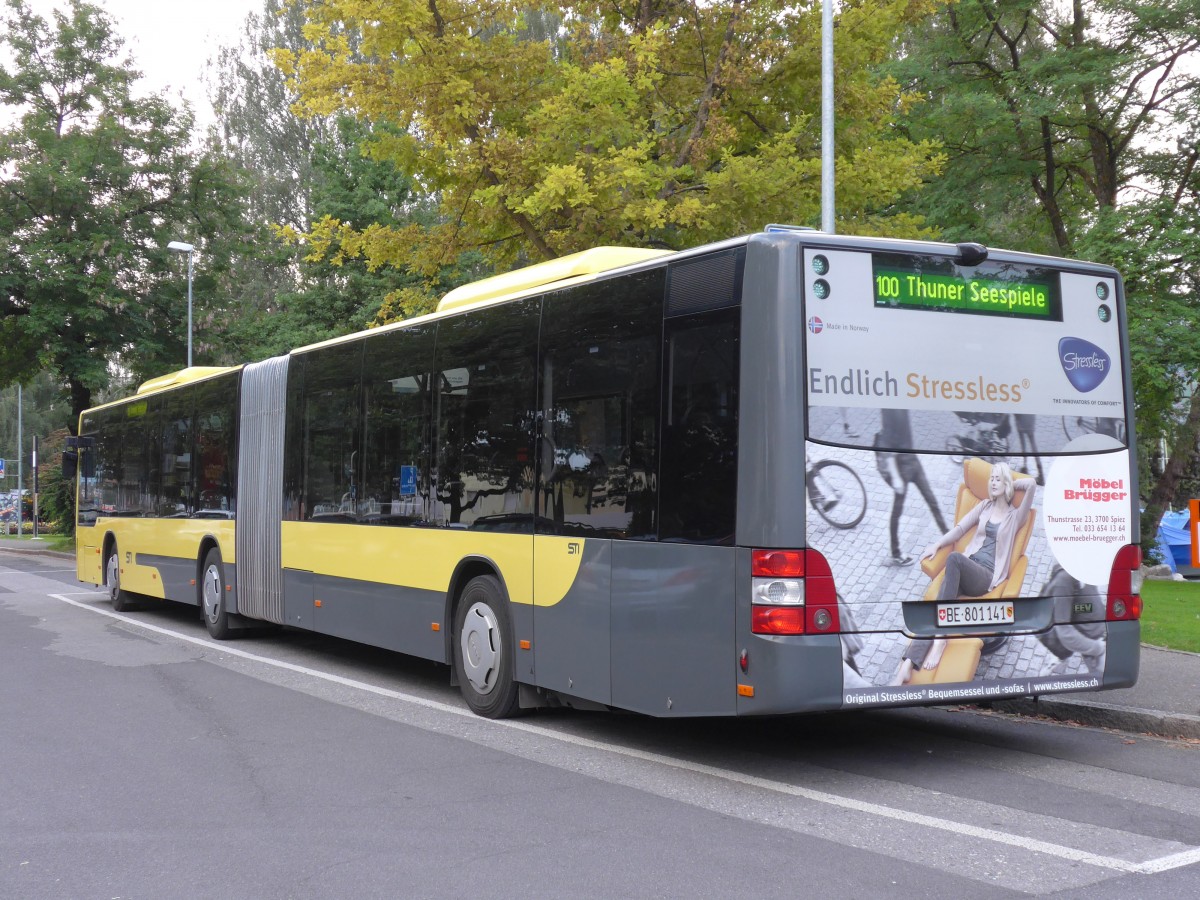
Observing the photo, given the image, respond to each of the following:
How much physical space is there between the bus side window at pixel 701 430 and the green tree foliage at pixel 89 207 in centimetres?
3081

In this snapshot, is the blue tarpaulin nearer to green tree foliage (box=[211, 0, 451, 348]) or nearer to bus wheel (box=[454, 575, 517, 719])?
green tree foliage (box=[211, 0, 451, 348])

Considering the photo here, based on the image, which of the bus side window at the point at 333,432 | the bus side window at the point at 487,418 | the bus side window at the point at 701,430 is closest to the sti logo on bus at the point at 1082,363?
the bus side window at the point at 701,430

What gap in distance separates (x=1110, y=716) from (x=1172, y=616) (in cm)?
645

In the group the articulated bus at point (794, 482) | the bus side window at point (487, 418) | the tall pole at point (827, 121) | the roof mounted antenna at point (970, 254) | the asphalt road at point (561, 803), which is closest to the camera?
the asphalt road at point (561, 803)

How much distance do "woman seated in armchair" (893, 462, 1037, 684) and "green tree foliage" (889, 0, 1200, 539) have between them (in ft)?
43.0

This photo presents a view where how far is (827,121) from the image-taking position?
13859 millimetres

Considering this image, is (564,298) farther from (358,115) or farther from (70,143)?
(70,143)

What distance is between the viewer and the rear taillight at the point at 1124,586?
24.4 ft

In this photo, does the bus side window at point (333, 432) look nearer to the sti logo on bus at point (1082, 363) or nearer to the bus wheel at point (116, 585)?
the sti logo on bus at point (1082, 363)

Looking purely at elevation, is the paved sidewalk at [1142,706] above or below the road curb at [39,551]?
above

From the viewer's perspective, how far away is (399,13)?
1387 centimetres

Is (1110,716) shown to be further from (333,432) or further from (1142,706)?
(333,432)

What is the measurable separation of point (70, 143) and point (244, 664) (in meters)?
27.9

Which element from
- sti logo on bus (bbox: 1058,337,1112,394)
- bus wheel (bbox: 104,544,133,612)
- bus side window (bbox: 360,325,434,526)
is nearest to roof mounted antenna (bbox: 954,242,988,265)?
sti logo on bus (bbox: 1058,337,1112,394)
